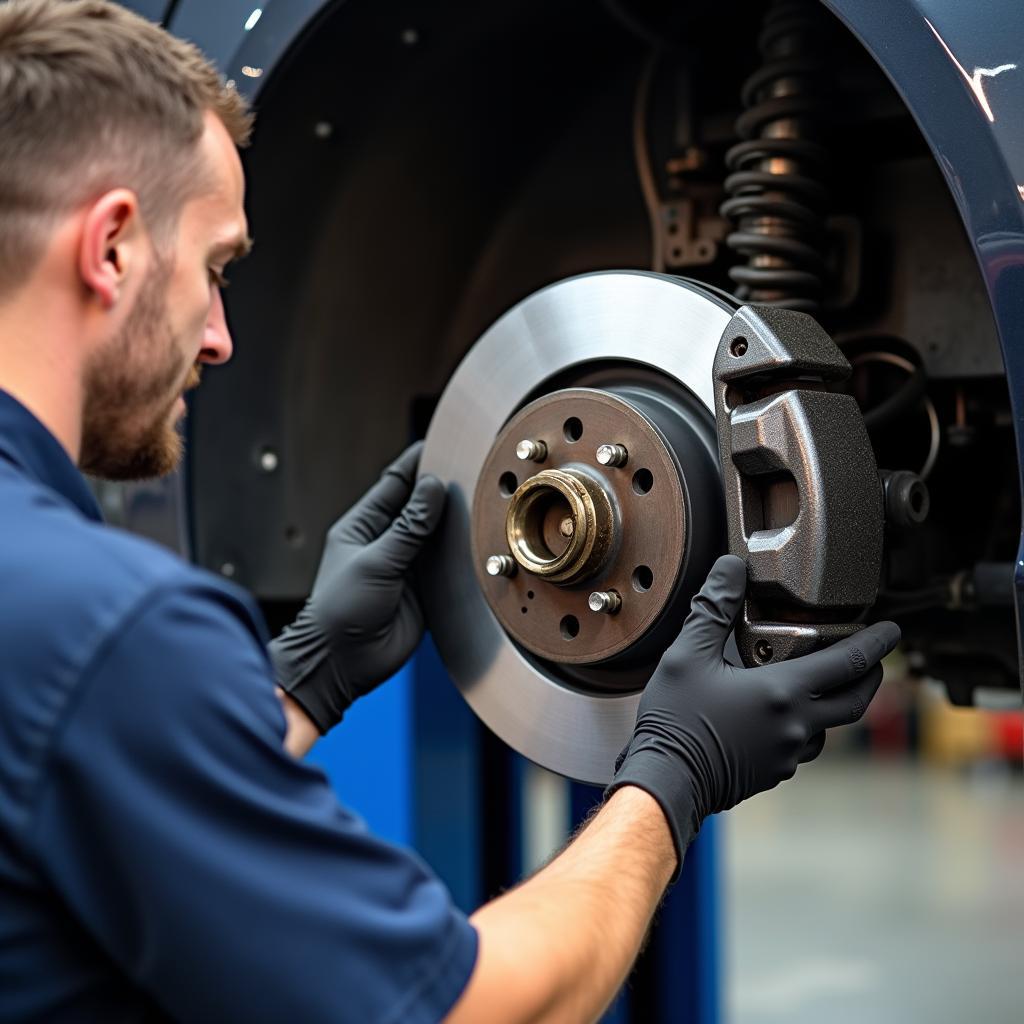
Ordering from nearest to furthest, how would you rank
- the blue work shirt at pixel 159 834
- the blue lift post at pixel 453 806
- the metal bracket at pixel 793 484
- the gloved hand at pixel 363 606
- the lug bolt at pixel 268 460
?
1. the blue work shirt at pixel 159 834
2. the metal bracket at pixel 793 484
3. the gloved hand at pixel 363 606
4. the lug bolt at pixel 268 460
5. the blue lift post at pixel 453 806

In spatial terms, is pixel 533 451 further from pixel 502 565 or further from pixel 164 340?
pixel 164 340

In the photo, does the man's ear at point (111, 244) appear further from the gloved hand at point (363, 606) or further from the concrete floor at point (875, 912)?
the concrete floor at point (875, 912)

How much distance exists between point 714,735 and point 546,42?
71 cm

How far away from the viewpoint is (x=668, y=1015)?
1860 millimetres

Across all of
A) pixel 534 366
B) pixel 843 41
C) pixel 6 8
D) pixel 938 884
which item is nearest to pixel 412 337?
pixel 534 366

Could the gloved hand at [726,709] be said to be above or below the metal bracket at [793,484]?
below

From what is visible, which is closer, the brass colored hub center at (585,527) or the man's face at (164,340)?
the man's face at (164,340)

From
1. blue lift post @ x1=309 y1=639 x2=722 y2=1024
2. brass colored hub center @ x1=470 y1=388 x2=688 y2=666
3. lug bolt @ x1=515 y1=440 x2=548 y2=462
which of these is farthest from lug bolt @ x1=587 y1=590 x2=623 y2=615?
blue lift post @ x1=309 y1=639 x2=722 y2=1024

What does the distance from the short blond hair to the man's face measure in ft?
0.06

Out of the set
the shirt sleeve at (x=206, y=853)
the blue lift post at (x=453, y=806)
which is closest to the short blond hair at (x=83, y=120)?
the shirt sleeve at (x=206, y=853)

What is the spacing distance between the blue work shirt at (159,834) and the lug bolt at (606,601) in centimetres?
34

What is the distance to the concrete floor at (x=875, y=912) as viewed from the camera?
9.77 feet

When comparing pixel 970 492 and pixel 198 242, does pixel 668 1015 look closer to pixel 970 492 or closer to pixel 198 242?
pixel 970 492

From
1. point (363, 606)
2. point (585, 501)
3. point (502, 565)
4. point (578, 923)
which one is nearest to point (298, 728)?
point (363, 606)
